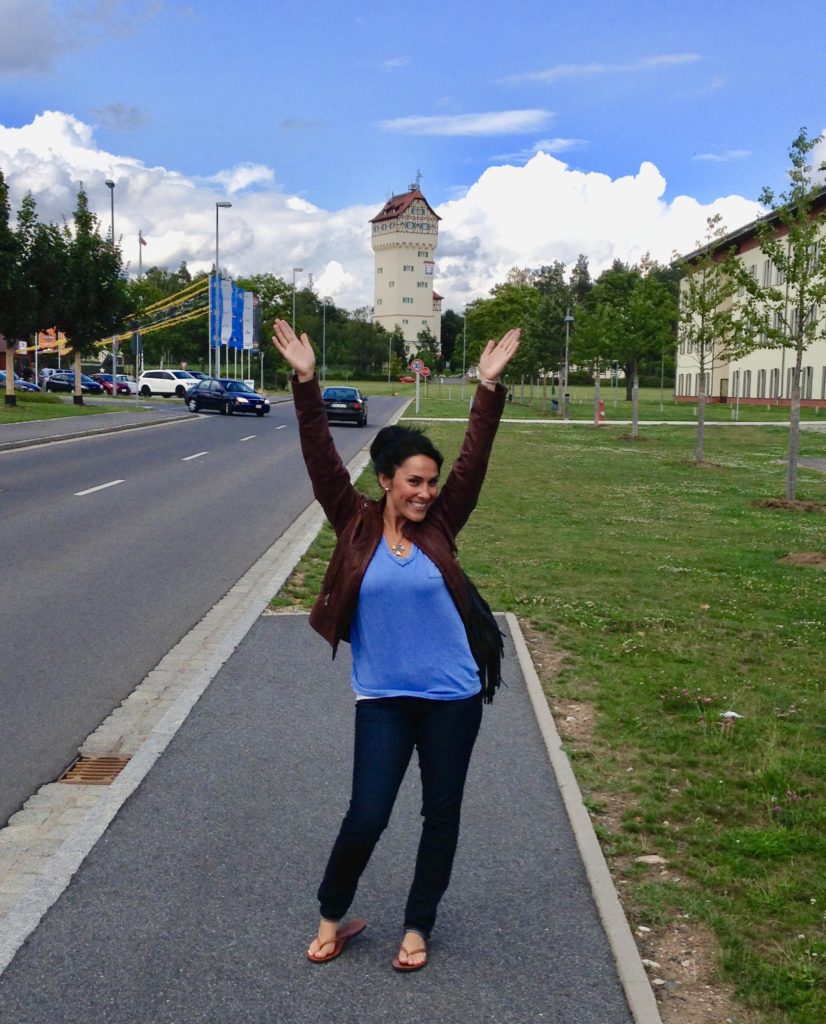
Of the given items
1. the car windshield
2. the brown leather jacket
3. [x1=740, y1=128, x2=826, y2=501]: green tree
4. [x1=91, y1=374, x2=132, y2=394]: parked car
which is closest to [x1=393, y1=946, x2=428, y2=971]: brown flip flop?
the brown leather jacket

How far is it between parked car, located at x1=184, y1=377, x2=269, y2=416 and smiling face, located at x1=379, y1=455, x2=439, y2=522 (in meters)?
46.6

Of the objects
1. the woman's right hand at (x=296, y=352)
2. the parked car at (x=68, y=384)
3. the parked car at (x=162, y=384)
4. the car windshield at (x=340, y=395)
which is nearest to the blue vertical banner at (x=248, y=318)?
the parked car at (x=162, y=384)

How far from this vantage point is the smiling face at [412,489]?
3791 mm

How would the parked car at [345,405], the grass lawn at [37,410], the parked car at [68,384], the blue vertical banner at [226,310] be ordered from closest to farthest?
the grass lawn at [37,410] < the parked car at [345,405] < the blue vertical banner at [226,310] < the parked car at [68,384]

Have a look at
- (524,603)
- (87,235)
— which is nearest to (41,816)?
(524,603)

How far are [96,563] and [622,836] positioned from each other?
8099 mm

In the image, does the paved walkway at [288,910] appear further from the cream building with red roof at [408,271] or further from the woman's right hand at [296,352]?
the cream building with red roof at [408,271]

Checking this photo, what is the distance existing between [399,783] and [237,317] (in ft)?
213

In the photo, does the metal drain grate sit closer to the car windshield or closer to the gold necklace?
the gold necklace

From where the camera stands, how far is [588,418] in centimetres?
5531

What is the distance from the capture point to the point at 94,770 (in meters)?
5.85

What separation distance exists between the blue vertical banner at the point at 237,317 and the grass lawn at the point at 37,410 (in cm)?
1381

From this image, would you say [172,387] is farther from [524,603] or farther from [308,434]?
[308,434]

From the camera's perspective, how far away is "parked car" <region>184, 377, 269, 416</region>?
5000 centimetres
